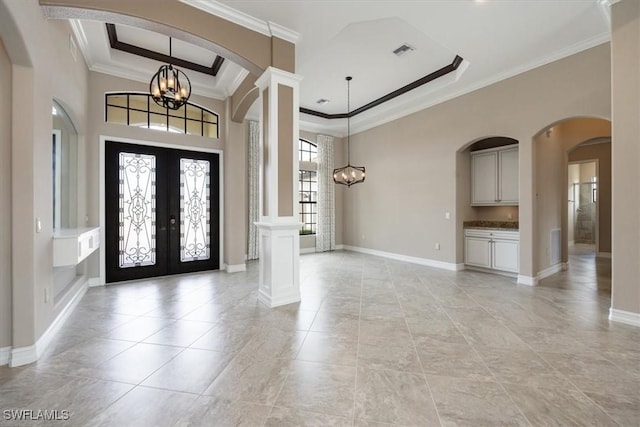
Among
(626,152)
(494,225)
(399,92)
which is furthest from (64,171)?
(494,225)

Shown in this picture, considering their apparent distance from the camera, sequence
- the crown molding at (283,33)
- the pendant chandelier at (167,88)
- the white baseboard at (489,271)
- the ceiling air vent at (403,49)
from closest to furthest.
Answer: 1. the pendant chandelier at (167,88)
2. the crown molding at (283,33)
3. the ceiling air vent at (403,49)
4. the white baseboard at (489,271)

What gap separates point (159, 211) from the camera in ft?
17.5

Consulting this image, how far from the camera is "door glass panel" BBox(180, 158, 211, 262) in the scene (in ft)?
Result: 18.4

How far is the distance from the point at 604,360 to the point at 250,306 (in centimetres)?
355

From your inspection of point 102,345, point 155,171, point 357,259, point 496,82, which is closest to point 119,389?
point 102,345

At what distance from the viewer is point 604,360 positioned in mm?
2402

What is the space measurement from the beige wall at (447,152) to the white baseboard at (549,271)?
0.56m

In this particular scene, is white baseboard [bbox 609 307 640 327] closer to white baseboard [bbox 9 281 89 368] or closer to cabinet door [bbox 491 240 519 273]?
cabinet door [bbox 491 240 519 273]

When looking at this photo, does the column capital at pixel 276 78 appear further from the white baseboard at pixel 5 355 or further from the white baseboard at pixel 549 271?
the white baseboard at pixel 549 271

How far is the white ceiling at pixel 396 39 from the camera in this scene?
338 centimetres

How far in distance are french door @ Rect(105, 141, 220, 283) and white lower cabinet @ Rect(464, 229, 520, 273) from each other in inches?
204

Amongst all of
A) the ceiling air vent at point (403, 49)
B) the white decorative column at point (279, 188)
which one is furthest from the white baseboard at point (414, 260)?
the ceiling air vent at point (403, 49)

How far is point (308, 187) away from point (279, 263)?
194 inches

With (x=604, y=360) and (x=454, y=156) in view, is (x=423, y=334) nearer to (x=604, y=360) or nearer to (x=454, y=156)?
(x=604, y=360)
